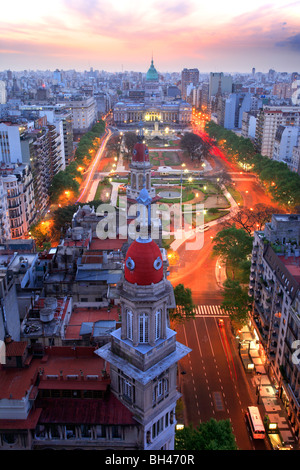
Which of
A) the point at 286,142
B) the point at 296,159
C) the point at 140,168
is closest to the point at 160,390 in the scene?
the point at 140,168

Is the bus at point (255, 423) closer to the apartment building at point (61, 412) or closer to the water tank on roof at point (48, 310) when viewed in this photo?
the apartment building at point (61, 412)

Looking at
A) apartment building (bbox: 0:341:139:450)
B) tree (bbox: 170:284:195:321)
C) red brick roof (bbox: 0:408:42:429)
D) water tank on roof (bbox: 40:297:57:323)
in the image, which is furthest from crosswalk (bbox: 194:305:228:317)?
red brick roof (bbox: 0:408:42:429)

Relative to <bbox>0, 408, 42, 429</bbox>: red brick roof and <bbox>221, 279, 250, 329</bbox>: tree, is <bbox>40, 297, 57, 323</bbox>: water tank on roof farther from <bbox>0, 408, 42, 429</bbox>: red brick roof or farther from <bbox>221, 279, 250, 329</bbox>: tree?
<bbox>221, 279, 250, 329</bbox>: tree

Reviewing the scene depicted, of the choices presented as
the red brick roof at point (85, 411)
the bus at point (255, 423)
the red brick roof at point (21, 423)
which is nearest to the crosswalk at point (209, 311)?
the bus at point (255, 423)

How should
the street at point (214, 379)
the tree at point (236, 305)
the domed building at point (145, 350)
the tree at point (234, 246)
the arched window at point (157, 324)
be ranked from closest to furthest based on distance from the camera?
the domed building at point (145, 350) → the arched window at point (157, 324) → the street at point (214, 379) → the tree at point (236, 305) → the tree at point (234, 246)
